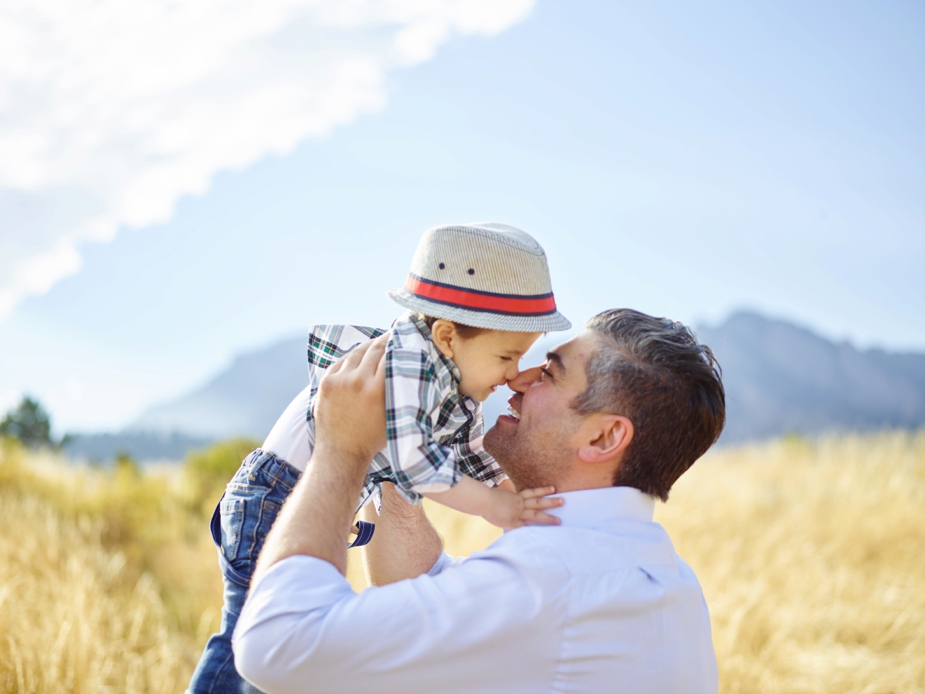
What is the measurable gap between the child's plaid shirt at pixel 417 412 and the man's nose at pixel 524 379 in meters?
0.14

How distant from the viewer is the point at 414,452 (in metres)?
2.06

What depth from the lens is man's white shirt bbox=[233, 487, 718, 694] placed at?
166 cm

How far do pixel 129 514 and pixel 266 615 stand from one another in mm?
7806

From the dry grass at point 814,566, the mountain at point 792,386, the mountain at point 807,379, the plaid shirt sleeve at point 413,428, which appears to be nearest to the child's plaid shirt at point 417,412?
the plaid shirt sleeve at point 413,428

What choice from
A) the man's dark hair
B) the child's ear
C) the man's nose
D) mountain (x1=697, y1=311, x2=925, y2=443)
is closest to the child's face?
the child's ear

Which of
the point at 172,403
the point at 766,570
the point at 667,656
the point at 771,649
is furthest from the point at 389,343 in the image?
the point at 172,403

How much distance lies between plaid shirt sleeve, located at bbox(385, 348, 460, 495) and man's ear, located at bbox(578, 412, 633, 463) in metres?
0.45

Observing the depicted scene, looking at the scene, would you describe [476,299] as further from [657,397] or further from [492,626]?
[492,626]

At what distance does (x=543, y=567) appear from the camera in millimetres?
1804

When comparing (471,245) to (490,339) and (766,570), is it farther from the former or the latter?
(766,570)

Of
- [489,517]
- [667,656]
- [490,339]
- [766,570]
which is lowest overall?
[766,570]

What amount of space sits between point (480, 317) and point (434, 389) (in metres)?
0.26

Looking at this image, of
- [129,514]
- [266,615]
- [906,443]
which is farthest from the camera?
[906,443]

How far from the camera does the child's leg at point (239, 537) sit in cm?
219
